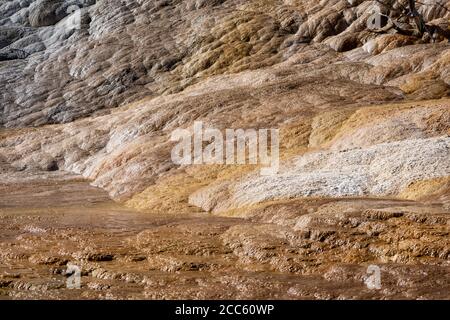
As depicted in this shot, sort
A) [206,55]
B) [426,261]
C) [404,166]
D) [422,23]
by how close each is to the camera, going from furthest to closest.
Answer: [206,55]
[422,23]
[404,166]
[426,261]

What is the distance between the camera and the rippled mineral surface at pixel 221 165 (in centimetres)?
2336

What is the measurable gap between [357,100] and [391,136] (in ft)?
42.4

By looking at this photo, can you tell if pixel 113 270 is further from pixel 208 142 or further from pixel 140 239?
pixel 208 142

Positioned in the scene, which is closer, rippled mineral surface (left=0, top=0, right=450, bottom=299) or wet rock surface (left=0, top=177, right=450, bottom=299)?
wet rock surface (left=0, top=177, right=450, bottom=299)

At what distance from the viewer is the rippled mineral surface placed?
23359 mm

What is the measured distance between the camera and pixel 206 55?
75.1m

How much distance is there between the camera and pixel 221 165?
143 ft

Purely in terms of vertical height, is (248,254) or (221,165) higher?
(248,254)

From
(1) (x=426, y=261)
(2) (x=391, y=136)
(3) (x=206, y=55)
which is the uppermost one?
(1) (x=426, y=261)

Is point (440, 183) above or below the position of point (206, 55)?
above

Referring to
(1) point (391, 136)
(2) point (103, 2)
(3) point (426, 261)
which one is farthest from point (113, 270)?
(2) point (103, 2)

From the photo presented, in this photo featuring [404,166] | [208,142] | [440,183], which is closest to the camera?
[440,183]

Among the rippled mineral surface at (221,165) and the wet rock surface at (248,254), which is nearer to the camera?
the wet rock surface at (248,254)

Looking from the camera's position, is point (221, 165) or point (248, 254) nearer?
point (248, 254)
